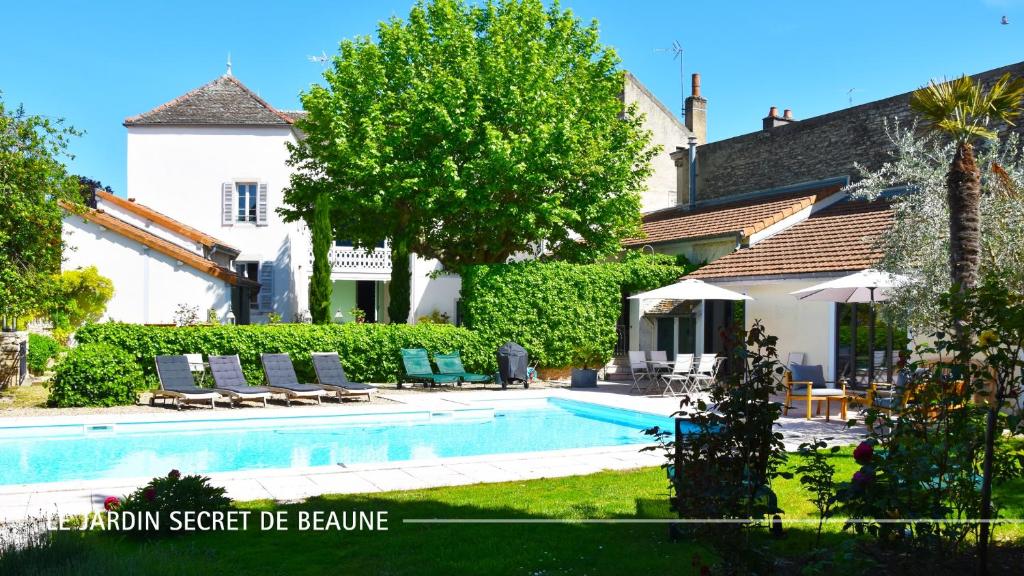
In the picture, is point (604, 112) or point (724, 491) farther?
point (604, 112)

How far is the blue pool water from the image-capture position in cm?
1120

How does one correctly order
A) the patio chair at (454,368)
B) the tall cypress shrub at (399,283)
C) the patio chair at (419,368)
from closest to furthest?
1. the patio chair at (419,368)
2. the patio chair at (454,368)
3. the tall cypress shrub at (399,283)

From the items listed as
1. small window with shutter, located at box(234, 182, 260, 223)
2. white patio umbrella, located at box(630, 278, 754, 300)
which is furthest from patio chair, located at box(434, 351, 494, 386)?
small window with shutter, located at box(234, 182, 260, 223)

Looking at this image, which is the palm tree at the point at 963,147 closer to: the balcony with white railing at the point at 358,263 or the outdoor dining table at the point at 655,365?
the outdoor dining table at the point at 655,365

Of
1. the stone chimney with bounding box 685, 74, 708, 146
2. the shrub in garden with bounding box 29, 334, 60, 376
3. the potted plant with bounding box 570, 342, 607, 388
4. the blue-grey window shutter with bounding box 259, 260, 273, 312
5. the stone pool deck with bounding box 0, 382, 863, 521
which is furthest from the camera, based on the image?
the stone chimney with bounding box 685, 74, 708, 146

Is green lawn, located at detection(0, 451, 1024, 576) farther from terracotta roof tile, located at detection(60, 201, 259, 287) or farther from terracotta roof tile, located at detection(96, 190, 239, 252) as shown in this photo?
terracotta roof tile, located at detection(96, 190, 239, 252)

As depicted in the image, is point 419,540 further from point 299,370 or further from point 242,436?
point 299,370

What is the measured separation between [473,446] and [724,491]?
9.18 meters

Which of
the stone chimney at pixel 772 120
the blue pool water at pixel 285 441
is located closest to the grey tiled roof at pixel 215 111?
the stone chimney at pixel 772 120

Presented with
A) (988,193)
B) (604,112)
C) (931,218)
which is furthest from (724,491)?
(604,112)

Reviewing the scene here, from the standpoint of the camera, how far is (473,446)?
1345 cm

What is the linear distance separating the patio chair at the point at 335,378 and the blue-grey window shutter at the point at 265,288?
1394cm

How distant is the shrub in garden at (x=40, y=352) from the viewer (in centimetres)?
2109

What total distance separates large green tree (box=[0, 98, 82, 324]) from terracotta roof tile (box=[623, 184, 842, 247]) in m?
16.7
